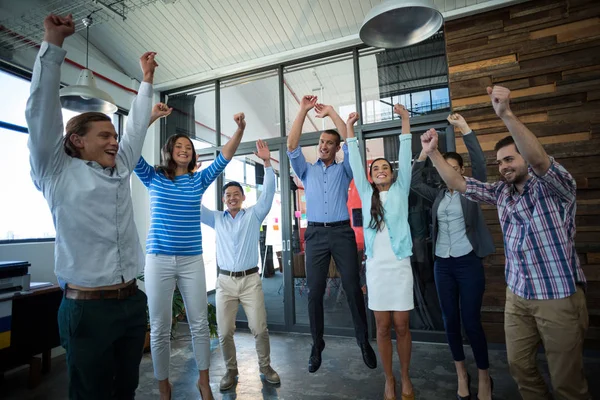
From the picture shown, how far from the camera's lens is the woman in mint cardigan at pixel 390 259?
7.02ft

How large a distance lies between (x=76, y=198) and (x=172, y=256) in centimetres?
90

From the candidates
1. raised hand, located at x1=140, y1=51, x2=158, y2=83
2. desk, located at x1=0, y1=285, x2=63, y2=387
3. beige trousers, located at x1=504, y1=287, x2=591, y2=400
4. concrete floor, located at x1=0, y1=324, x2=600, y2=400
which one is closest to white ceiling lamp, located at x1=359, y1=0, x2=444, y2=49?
raised hand, located at x1=140, y1=51, x2=158, y2=83

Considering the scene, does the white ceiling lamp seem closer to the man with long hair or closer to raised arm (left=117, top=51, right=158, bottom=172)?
raised arm (left=117, top=51, right=158, bottom=172)

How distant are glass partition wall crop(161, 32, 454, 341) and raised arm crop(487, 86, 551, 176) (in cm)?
193

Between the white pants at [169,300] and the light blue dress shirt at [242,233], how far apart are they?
51 cm

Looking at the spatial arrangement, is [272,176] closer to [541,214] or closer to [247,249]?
[247,249]

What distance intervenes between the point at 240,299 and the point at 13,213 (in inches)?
104

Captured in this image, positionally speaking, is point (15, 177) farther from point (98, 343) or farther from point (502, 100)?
point (502, 100)

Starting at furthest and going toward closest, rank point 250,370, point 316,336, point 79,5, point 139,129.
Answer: point 79,5, point 250,370, point 316,336, point 139,129

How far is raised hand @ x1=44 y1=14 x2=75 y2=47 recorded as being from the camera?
1.18m

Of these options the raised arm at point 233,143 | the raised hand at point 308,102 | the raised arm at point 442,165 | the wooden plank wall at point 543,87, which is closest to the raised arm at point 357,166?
the raised hand at point 308,102

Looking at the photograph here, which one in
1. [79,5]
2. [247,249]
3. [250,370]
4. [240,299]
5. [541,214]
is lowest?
[250,370]

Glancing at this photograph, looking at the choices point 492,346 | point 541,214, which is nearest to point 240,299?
point 541,214

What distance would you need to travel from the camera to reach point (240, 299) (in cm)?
276
